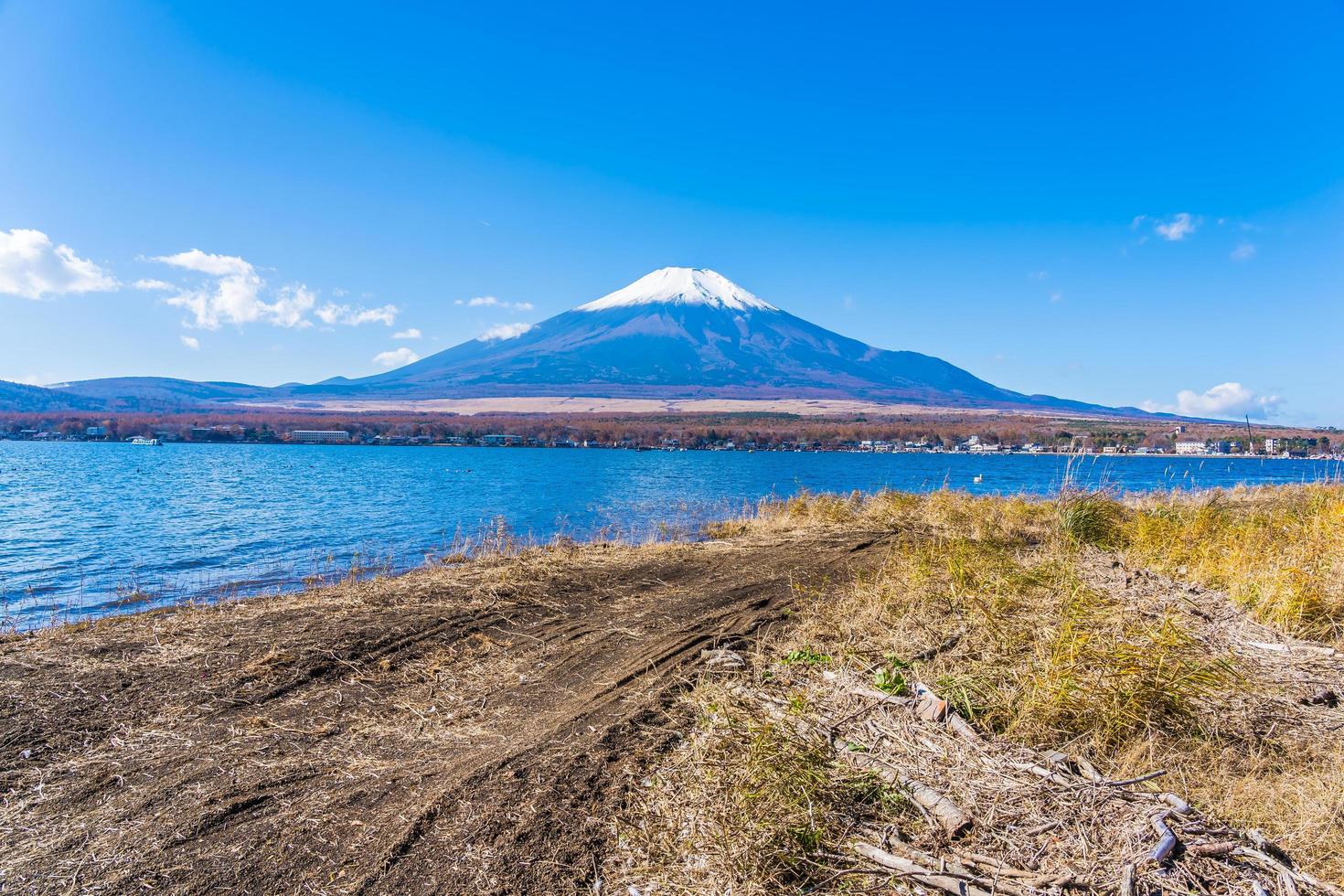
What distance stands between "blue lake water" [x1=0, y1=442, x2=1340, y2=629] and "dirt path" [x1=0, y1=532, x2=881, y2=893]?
5.24 metres

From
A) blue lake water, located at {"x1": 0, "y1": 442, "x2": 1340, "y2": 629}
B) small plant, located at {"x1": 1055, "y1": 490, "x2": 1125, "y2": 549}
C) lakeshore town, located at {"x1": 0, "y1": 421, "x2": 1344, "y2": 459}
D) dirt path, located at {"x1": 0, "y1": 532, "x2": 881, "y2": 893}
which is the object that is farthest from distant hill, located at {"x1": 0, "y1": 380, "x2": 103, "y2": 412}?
small plant, located at {"x1": 1055, "y1": 490, "x2": 1125, "y2": 549}

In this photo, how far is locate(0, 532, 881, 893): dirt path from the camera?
3.14 metres

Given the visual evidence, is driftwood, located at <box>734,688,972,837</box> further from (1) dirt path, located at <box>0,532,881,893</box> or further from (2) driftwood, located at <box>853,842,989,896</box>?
(1) dirt path, located at <box>0,532,881,893</box>

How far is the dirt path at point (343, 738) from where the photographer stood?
3.14m

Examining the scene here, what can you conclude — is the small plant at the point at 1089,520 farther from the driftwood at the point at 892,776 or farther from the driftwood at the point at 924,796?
the driftwood at the point at 924,796

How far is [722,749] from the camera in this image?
373 cm

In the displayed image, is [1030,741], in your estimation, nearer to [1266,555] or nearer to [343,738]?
[343,738]

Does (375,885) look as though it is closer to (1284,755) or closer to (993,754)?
(993,754)

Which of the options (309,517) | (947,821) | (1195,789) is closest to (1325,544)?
(1195,789)

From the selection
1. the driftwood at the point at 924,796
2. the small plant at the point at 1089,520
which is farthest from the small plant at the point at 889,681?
the small plant at the point at 1089,520

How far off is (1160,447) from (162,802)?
103m

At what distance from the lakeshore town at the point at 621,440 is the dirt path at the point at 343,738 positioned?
7965cm

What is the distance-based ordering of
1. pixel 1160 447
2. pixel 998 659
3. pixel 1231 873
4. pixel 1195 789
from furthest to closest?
pixel 1160 447, pixel 998 659, pixel 1195 789, pixel 1231 873

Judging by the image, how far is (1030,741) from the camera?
3625 millimetres
